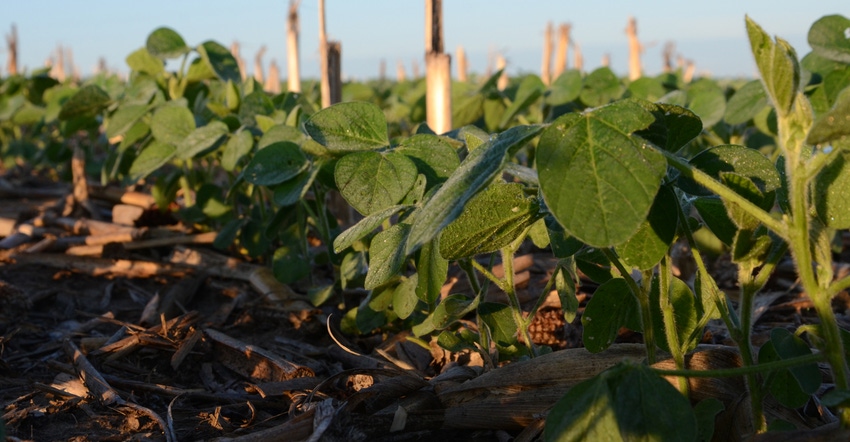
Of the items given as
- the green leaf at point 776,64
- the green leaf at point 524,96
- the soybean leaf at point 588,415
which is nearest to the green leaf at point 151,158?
the green leaf at point 524,96

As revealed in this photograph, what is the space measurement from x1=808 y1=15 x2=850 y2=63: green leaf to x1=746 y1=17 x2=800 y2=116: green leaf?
→ 1.37 meters

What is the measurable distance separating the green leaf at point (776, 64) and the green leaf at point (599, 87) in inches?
92.3

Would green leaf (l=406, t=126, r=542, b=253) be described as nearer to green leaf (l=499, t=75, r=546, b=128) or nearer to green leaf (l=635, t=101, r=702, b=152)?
green leaf (l=635, t=101, r=702, b=152)

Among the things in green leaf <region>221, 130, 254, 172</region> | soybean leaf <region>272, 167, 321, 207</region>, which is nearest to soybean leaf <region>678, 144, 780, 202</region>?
soybean leaf <region>272, 167, 321, 207</region>

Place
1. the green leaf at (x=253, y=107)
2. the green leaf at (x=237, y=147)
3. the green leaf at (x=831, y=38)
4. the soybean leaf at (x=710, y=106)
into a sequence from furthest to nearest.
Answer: the soybean leaf at (x=710, y=106)
the green leaf at (x=253, y=107)
the green leaf at (x=237, y=147)
the green leaf at (x=831, y=38)

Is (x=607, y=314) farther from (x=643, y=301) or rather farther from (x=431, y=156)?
(x=431, y=156)

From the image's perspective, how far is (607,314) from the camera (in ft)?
4.04

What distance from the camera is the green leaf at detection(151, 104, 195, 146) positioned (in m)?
2.46

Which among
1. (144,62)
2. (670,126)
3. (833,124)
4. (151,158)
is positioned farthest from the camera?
(144,62)

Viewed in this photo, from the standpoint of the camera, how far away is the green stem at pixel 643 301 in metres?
1.10

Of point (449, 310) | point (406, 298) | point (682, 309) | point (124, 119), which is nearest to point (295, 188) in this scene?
point (406, 298)

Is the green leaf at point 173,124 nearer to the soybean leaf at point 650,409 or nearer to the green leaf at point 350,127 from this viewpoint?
the green leaf at point 350,127

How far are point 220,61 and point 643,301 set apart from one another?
2.05m

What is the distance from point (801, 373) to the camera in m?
0.96
